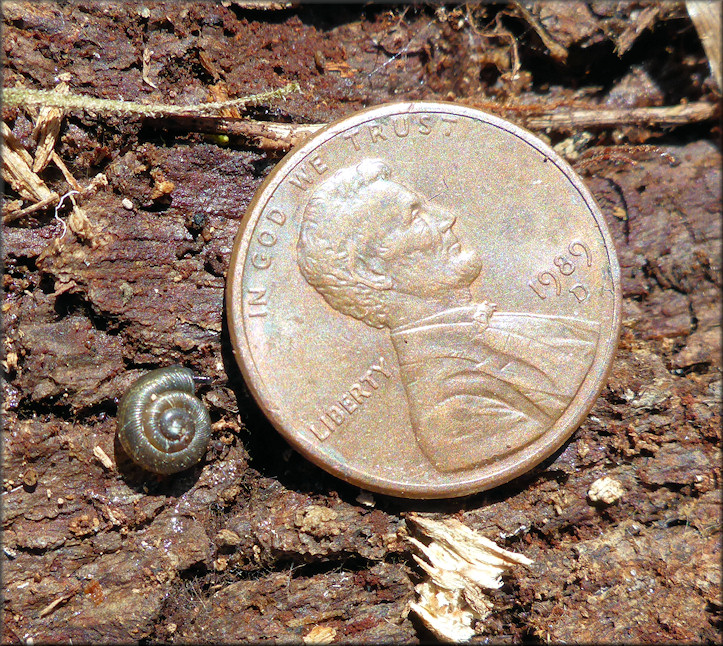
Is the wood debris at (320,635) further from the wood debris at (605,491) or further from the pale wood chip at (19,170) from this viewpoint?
the pale wood chip at (19,170)

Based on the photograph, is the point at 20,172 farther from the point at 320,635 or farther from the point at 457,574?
the point at 457,574

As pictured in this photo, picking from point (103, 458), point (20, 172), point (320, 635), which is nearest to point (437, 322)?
point (320, 635)

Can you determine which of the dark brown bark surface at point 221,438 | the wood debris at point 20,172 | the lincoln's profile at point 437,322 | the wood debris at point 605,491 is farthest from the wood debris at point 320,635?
the wood debris at point 20,172

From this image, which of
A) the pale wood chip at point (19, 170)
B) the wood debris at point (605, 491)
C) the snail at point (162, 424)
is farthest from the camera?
the wood debris at point (605, 491)

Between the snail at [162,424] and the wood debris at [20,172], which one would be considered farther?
the wood debris at [20,172]

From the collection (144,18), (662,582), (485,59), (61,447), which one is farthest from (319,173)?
(662,582)

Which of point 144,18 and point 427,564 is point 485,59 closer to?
point 144,18
